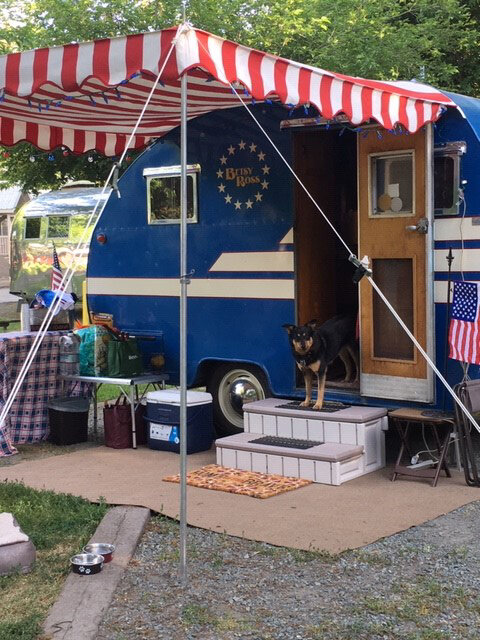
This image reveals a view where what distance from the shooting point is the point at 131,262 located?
8961 mm

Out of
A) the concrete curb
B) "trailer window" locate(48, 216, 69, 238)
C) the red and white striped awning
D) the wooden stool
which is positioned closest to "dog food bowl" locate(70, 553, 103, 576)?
the concrete curb

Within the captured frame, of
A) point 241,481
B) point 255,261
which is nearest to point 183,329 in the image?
point 241,481

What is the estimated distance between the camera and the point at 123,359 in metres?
8.33

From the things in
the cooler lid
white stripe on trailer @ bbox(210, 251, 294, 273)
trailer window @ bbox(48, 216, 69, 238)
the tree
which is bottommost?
the cooler lid

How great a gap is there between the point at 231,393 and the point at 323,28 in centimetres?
880

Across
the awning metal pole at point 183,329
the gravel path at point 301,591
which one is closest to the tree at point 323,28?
the awning metal pole at point 183,329

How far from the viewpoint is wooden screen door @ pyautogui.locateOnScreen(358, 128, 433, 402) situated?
6977 mm

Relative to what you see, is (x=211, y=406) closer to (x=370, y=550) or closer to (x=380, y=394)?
(x=380, y=394)

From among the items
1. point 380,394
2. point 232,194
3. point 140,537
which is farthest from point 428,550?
point 232,194

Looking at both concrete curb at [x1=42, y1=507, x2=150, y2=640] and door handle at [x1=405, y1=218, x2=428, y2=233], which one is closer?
concrete curb at [x1=42, y1=507, x2=150, y2=640]

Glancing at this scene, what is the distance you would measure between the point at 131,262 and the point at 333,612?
513cm

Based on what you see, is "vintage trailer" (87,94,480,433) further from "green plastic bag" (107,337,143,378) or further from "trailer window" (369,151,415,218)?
"green plastic bag" (107,337,143,378)

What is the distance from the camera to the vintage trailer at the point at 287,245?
22.9ft

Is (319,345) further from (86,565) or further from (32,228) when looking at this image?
(32,228)
